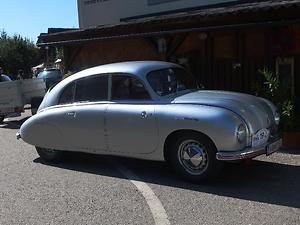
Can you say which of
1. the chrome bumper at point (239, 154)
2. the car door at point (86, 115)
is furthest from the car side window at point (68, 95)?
the chrome bumper at point (239, 154)

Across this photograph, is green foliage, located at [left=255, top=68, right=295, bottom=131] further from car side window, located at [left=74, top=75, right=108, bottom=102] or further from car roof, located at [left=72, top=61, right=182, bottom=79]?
car side window, located at [left=74, top=75, right=108, bottom=102]

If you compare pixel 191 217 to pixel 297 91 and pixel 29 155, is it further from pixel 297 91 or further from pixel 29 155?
pixel 297 91

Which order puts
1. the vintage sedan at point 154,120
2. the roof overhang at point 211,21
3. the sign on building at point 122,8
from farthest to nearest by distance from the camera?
the sign on building at point 122,8, the roof overhang at point 211,21, the vintage sedan at point 154,120

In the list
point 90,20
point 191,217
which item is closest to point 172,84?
point 191,217

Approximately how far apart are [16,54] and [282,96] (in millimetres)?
35750

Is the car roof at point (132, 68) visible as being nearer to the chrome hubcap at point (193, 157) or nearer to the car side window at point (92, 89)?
the car side window at point (92, 89)

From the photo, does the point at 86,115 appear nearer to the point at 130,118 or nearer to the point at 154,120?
the point at 130,118

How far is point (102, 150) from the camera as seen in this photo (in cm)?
753

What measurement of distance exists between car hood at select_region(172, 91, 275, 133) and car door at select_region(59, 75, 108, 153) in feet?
4.19

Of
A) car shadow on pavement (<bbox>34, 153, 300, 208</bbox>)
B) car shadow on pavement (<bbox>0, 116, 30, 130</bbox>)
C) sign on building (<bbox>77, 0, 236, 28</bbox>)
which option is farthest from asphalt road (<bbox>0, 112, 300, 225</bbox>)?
sign on building (<bbox>77, 0, 236, 28</bbox>)

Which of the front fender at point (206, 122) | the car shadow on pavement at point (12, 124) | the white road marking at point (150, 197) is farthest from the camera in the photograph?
the car shadow on pavement at point (12, 124)

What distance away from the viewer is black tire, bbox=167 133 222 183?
6449mm

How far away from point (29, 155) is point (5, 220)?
12.3 feet

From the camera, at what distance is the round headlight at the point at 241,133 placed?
20.4ft
